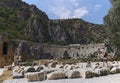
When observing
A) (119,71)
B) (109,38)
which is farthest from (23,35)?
(119,71)

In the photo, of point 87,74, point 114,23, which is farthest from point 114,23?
point 87,74

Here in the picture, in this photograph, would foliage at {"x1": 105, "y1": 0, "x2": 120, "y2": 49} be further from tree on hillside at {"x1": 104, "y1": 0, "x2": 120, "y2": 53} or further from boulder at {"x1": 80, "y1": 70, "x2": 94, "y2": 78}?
boulder at {"x1": 80, "y1": 70, "x2": 94, "y2": 78}

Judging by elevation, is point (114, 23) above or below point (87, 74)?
→ above

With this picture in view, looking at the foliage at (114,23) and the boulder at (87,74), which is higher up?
the foliage at (114,23)

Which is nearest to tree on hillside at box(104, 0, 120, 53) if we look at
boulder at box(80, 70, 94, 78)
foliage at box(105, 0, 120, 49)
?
foliage at box(105, 0, 120, 49)

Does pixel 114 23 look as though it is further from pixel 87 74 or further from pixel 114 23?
pixel 87 74

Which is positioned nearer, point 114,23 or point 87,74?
point 87,74

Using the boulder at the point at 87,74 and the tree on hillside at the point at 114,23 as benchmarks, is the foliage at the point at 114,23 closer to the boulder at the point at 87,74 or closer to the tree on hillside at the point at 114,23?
the tree on hillside at the point at 114,23

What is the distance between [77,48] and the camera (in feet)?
499

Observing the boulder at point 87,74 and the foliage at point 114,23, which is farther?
the foliage at point 114,23

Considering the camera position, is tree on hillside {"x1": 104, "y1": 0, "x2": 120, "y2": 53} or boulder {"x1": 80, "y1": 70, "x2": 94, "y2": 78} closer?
boulder {"x1": 80, "y1": 70, "x2": 94, "y2": 78}

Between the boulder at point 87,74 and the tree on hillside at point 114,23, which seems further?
the tree on hillside at point 114,23

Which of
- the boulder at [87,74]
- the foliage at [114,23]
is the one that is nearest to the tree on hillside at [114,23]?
the foliage at [114,23]

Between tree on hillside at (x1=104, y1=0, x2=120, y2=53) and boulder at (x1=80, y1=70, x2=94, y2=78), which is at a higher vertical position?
tree on hillside at (x1=104, y1=0, x2=120, y2=53)
